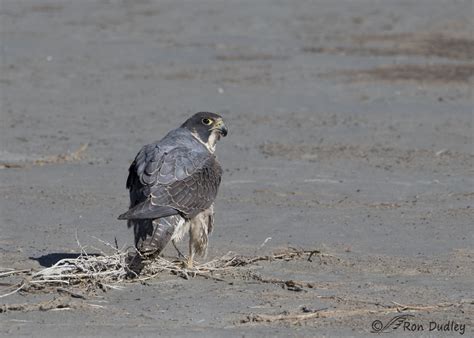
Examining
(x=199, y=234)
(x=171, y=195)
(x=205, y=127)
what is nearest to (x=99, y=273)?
(x=171, y=195)

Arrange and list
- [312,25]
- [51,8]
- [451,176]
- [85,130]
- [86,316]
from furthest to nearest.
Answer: [51,8]
[312,25]
[85,130]
[451,176]
[86,316]

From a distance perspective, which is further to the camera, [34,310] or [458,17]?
[458,17]

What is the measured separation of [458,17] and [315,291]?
662 inches

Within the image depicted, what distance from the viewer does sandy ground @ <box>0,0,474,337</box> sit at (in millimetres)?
7609

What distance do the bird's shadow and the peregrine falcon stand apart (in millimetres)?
630

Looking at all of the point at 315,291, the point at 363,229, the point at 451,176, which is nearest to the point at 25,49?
the point at 451,176

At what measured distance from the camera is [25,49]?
20844mm

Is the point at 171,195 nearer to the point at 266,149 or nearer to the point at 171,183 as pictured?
the point at 171,183

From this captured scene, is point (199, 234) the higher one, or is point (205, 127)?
point (205, 127)

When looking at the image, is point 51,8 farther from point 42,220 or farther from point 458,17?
point 42,220

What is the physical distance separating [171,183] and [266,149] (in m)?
5.08

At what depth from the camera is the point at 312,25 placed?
23562 mm

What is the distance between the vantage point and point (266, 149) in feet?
43.9

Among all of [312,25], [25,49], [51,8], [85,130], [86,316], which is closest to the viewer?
[86,316]
